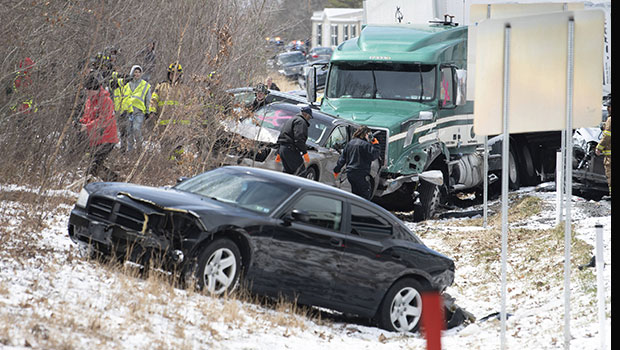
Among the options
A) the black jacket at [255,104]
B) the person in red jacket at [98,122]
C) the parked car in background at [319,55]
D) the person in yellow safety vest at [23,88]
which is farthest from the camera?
the parked car in background at [319,55]

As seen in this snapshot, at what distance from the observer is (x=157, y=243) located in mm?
8820

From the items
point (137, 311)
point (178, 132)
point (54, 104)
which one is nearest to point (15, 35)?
point (54, 104)

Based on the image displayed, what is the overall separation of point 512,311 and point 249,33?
30.3 feet

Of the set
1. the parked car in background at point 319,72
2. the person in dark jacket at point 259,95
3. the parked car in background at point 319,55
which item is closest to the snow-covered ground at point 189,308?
the person in dark jacket at point 259,95

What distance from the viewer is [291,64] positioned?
56.0 meters

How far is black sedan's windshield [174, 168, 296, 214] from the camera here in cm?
952

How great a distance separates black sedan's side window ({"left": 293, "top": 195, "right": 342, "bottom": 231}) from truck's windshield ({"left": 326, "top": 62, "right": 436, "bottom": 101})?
8992 mm

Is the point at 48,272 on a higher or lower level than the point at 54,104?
lower

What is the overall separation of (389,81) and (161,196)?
401 inches

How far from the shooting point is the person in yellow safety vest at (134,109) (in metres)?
15.2

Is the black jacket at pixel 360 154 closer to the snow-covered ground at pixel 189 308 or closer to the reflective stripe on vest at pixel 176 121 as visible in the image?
the reflective stripe on vest at pixel 176 121

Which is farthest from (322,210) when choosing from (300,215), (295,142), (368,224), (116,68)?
(295,142)

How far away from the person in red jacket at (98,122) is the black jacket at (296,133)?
3234mm

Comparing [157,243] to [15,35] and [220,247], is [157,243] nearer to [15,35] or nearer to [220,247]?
[220,247]
